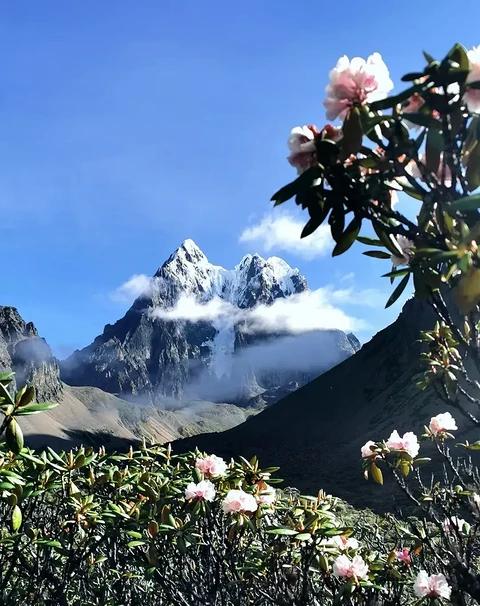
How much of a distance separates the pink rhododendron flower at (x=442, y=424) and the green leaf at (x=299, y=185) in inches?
121

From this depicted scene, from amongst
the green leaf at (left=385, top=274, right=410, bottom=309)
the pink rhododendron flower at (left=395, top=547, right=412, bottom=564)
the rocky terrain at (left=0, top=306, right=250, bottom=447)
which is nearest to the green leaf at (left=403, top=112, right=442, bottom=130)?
the green leaf at (left=385, top=274, right=410, bottom=309)

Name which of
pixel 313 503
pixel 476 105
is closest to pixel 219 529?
pixel 313 503

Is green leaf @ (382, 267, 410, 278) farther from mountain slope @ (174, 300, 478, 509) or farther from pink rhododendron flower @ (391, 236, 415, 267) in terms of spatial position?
mountain slope @ (174, 300, 478, 509)

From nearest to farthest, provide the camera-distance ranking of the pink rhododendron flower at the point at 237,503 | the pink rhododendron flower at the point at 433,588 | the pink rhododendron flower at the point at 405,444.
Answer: the pink rhododendron flower at the point at 433,588 → the pink rhododendron flower at the point at 237,503 → the pink rhododendron flower at the point at 405,444

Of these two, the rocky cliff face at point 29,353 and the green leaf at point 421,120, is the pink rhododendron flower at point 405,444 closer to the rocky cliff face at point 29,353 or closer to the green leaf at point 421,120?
the green leaf at point 421,120

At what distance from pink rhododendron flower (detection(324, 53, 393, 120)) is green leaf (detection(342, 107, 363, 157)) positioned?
0.13 m

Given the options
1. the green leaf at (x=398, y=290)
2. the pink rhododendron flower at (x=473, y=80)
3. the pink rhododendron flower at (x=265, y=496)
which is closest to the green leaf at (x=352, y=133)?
the pink rhododendron flower at (x=473, y=80)

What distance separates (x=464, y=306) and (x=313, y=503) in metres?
2.88

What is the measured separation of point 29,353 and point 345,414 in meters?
91.0

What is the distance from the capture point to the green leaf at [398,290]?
2.39 m

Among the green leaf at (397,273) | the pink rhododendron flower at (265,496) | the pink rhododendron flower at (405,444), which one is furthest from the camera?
the pink rhododendron flower at (265,496)

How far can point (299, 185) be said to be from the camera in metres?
1.90

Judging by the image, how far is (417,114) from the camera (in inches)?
75.6

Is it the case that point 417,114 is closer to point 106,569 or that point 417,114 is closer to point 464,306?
point 464,306
